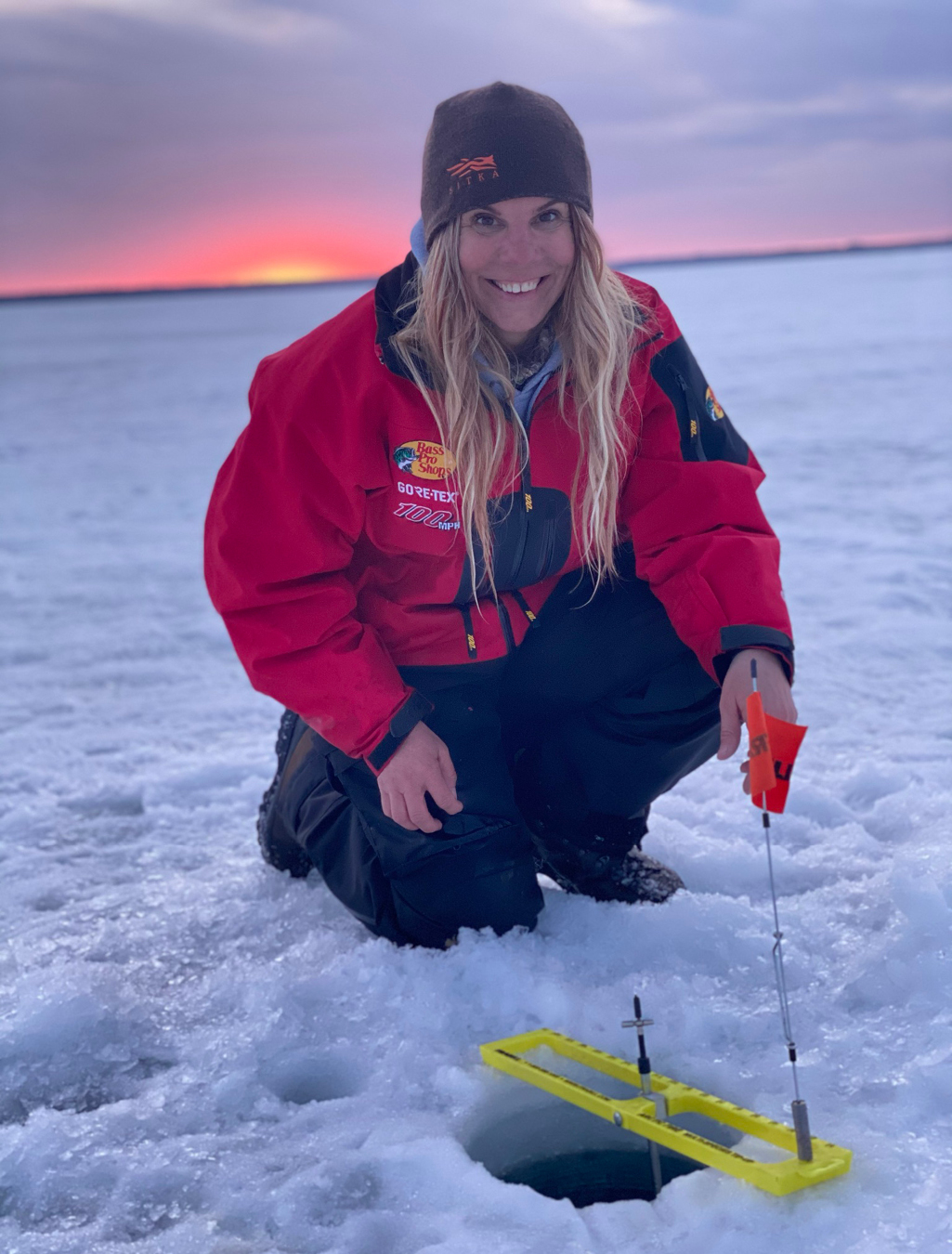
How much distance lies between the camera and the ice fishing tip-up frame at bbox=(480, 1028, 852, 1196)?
1.31m

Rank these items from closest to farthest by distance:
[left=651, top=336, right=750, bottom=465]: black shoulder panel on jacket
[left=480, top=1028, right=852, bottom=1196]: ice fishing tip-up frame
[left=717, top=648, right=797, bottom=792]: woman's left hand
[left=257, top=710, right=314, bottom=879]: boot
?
[left=480, top=1028, right=852, bottom=1196]: ice fishing tip-up frame → [left=717, top=648, right=797, bottom=792]: woman's left hand → [left=651, top=336, right=750, bottom=465]: black shoulder panel on jacket → [left=257, top=710, right=314, bottom=879]: boot

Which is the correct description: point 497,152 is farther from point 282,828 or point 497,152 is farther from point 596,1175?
point 596,1175

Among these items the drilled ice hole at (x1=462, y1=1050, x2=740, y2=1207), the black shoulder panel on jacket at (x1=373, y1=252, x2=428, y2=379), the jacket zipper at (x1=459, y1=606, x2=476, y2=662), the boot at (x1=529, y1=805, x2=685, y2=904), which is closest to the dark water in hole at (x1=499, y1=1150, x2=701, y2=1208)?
the drilled ice hole at (x1=462, y1=1050, x2=740, y2=1207)

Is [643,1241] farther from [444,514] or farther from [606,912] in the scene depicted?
[444,514]

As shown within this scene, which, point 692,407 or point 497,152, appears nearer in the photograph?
point 497,152

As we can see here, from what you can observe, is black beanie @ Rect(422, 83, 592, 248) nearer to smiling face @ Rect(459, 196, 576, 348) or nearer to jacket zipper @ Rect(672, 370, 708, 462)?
smiling face @ Rect(459, 196, 576, 348)

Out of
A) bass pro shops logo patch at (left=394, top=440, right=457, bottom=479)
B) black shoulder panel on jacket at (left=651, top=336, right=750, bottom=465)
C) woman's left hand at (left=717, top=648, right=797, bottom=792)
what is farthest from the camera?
black shoulder panel on jacket at (left=651, top=336, right=750, bottom=465)

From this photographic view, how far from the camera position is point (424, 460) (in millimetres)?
1835

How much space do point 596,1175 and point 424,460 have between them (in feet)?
3.46

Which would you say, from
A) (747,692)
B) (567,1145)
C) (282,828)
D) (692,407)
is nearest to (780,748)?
(747,692)

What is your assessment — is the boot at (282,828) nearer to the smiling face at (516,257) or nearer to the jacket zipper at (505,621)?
the jacket zipper at (505,621)

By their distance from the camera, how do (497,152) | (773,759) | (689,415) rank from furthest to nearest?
1. (689,415)
2. (497,152)
3. (773,759)

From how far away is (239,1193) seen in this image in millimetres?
1408

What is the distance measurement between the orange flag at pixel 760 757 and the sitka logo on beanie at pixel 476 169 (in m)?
0.86
